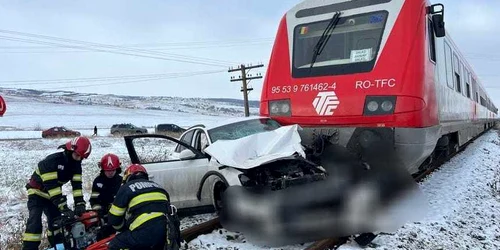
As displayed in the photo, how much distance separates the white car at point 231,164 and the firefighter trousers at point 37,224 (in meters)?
1.23

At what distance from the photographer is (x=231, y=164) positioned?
5.21m

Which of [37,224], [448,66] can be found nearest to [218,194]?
[37,224]

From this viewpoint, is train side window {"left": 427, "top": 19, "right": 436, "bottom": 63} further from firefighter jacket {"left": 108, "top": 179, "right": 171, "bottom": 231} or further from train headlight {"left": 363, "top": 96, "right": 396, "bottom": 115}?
firefighter jacket {"left": 108, "top": 179, "right": 171, "bottom": 231}

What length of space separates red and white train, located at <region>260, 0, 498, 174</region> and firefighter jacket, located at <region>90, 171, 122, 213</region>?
2736 mm

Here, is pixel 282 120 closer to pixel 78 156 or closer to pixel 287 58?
pixel 287 58

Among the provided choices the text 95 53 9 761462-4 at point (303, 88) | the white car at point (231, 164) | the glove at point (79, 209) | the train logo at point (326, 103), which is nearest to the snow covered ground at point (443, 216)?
the white car at point (231, 164)

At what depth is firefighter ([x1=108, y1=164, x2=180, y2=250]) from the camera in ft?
12.8

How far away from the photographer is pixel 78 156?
206 inches

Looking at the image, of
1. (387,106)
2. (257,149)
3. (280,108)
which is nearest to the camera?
(257,149)

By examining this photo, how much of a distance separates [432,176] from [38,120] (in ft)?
205

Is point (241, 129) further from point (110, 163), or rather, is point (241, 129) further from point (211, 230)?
point (110, 163)

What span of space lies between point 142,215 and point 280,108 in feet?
11.6

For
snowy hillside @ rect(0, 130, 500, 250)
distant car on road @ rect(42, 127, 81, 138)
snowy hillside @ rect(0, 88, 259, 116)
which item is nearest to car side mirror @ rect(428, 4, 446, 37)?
snowy hillside @ rect(0, 130, 500, 250)

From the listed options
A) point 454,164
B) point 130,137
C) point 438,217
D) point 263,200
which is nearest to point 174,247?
point 263,200
